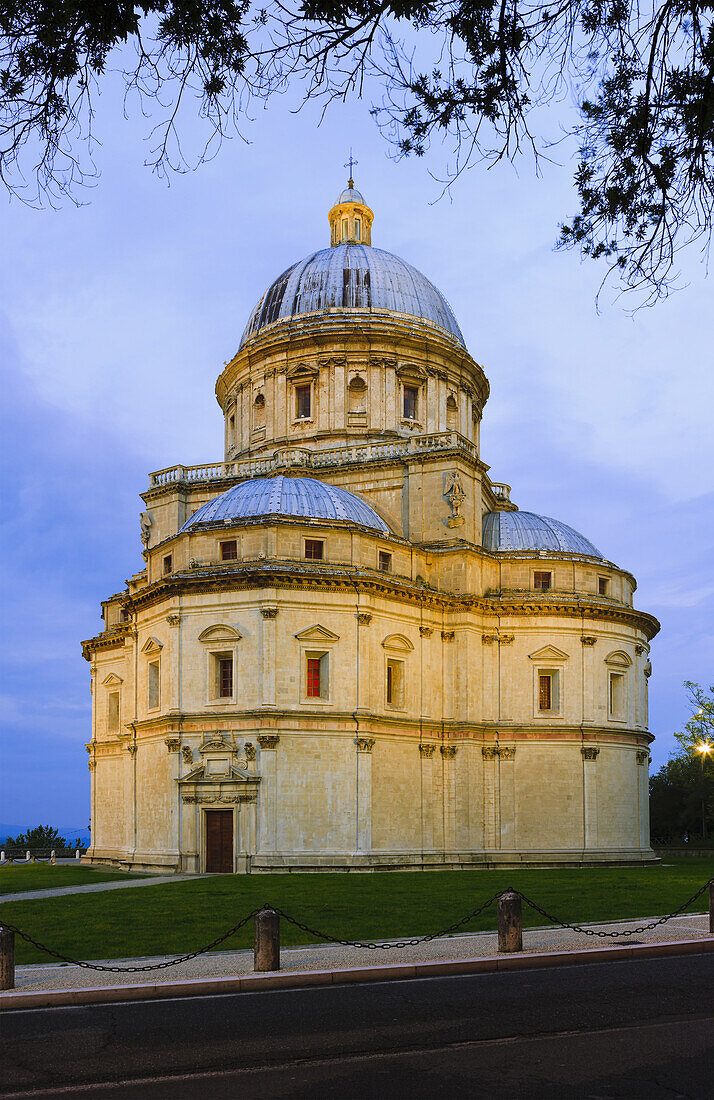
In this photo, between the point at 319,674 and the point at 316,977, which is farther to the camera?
the point at 319,674

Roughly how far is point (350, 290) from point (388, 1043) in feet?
165

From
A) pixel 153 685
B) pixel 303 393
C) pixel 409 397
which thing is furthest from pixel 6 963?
pixel 409 397

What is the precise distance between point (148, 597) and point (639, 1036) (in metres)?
36.4

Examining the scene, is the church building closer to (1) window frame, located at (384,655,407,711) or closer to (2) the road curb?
(1) window frame, located at (384,655,407,711)

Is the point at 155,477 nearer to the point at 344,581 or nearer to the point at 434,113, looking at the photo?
the point at 344,581

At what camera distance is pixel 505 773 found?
4853 cm

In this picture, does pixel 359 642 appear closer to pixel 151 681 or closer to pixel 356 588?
pixel 356 588

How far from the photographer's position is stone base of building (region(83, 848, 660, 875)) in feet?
135

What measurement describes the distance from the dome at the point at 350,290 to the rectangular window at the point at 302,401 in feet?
12.8

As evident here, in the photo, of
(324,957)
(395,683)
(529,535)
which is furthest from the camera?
(529,535)

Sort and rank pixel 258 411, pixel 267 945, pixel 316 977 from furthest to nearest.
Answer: pixel 258 411 → pixel 267 945 → pixel 316 977

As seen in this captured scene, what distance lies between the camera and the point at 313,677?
4397cm

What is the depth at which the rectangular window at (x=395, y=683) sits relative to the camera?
1812 inches

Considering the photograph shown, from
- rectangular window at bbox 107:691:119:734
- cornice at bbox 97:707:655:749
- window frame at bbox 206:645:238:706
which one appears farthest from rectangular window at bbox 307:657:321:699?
rectangular window at bbox 107:691:119:734
